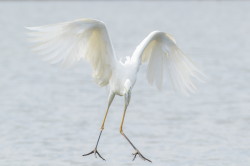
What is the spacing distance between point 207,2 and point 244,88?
265 feet

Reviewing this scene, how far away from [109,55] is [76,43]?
1.79 feet

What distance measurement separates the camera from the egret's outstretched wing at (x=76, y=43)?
9898 mm

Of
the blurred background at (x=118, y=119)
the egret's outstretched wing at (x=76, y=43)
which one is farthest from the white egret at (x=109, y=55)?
the blurred background at (x=118, y=119)

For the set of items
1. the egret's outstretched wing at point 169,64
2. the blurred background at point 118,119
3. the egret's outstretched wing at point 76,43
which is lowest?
the blurred background at point 118,119

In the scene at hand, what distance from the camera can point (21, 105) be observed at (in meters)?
17.5

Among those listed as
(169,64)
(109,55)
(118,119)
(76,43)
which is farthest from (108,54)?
(118,119)

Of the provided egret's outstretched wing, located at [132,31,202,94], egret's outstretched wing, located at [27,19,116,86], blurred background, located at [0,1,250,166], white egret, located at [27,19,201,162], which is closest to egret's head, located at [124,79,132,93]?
white egret, located at [27,19,201,162]

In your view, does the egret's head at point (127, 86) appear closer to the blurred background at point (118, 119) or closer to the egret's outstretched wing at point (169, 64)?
the egret's outstretched wing at point (169, 64)

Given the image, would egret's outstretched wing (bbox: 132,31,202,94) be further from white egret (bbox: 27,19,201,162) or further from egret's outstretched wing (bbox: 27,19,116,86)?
egret's outstretched wing (bbox: 27,19,116,86)

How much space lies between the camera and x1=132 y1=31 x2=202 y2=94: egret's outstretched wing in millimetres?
11539

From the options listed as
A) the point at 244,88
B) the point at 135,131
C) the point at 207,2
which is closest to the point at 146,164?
the point at 135,131

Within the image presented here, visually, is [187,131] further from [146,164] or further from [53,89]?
[53,89]

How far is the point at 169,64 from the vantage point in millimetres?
11789

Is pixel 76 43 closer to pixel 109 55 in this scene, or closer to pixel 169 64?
pixel 109 55
